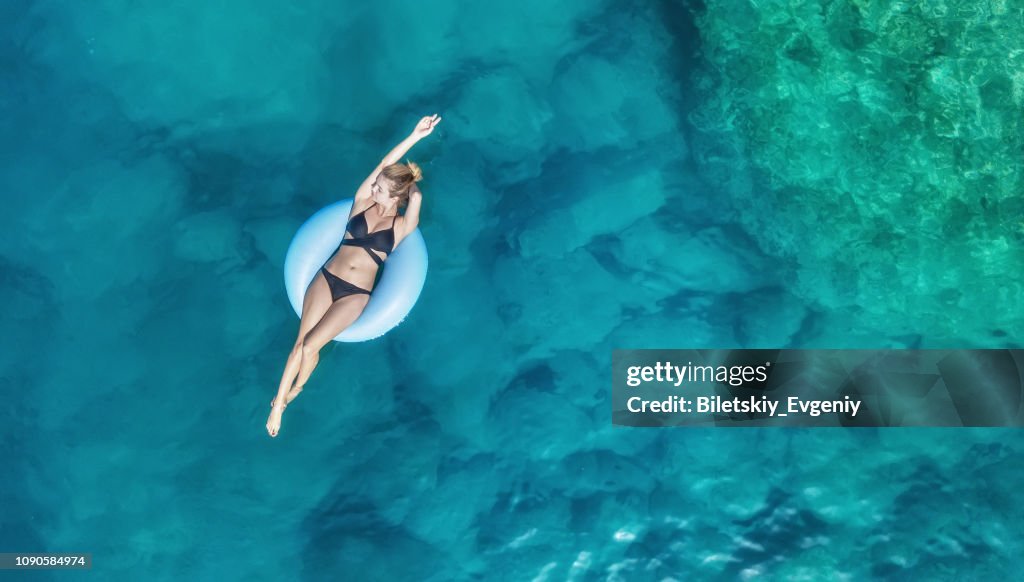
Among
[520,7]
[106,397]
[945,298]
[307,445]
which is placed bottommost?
[307,445]

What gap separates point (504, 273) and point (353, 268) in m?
1.31

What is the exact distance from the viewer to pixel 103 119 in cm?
545

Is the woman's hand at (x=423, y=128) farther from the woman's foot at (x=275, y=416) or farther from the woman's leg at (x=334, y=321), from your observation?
the woman's foot at (x=275, y=416)

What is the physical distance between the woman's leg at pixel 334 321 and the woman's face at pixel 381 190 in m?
0.68

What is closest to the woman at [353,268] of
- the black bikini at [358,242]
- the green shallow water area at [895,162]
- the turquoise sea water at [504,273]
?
the black bikini at [358,242]

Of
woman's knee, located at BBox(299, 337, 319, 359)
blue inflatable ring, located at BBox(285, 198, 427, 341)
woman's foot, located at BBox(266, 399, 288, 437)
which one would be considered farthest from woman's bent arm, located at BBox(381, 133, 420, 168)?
woman's foot, located at BBox(266, 399, 288, 437)

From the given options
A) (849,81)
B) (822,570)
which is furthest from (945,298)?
(822,570)

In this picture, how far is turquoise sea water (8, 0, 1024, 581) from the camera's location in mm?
A: 5203

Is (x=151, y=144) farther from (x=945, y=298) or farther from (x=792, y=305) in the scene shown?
(x=945, y=298)

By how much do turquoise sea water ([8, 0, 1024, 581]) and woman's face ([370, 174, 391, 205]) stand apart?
92 centimetres

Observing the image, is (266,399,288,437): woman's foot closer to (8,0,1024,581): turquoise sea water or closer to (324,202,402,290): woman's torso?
(8,0,1024,581): turquoise sea water

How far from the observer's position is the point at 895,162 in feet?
17.7

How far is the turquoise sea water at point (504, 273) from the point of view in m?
5.20

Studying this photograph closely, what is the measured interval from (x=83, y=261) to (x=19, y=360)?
91 centimetres
